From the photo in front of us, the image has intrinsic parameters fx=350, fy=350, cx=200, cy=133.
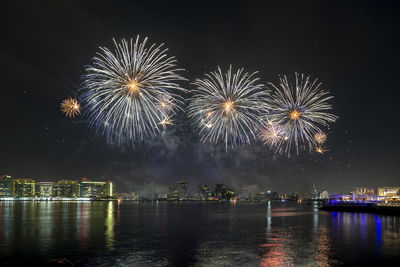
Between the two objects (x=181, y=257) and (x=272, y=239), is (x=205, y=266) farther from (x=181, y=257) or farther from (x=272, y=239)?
(x=272, y=239)

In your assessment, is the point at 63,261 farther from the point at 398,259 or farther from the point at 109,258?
the point at 398,259

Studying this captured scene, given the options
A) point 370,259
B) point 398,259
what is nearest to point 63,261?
point 370,259

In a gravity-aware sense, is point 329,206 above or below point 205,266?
below

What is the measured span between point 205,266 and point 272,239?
51.1ft

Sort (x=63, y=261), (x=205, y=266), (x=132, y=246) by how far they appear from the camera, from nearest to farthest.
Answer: (x=205, y=266), (x=63, y=261), (x=132, y=246)

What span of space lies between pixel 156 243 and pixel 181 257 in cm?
845

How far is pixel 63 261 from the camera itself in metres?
24.7

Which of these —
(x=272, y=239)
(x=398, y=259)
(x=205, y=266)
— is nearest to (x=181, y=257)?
→ (x=205, y=266)

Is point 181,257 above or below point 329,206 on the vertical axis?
above

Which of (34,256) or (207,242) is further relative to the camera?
(207,242)

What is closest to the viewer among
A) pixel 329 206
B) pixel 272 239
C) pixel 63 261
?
pixel 63 261

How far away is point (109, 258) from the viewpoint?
25.3 metres

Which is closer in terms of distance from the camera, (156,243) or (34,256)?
(34,256)

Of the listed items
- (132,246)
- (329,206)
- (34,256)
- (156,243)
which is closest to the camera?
(34,256)
